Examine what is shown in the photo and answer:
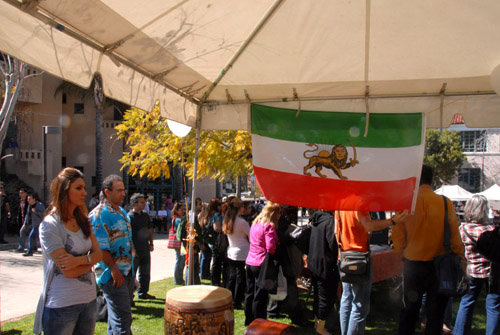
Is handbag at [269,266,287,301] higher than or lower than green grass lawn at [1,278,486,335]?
higher

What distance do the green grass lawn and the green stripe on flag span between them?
8.47 feet

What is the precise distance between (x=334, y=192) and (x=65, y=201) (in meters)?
2.43

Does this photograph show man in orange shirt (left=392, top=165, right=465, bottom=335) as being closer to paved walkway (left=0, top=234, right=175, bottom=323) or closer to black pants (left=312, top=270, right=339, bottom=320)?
black pants (left=312, top=270, right=339, bottom=320)

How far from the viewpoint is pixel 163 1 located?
286 cm

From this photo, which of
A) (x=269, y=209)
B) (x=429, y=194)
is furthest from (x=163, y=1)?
(x=269, y=209)

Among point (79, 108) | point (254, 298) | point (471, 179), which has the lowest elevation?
point (471, 179)

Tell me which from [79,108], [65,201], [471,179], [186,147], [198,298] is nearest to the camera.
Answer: [65,201]

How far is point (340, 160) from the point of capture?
13.5 feet

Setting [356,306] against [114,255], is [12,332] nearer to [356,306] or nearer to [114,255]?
[114,255]

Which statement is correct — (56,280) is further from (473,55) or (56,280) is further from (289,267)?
(473,55)

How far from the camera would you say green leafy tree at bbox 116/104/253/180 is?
8.30m

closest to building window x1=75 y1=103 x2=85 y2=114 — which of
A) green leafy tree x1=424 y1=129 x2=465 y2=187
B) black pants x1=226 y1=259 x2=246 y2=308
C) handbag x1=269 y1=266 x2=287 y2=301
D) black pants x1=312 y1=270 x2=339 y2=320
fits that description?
black pants x1=226 y1=259 x2=246 y2=308

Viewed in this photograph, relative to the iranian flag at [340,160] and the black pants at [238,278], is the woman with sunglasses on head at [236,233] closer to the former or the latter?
the black pants at [238,278]

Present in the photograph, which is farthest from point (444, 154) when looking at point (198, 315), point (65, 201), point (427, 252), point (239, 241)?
point (65, 201)
